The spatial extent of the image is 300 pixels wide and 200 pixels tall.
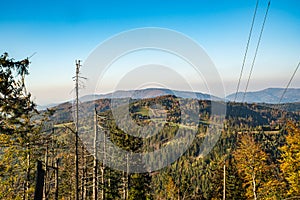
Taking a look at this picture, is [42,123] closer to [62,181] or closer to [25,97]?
[25,97]

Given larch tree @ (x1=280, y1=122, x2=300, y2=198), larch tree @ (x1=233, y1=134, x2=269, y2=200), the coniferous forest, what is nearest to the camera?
the coniferous forest

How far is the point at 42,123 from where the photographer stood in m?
19.4

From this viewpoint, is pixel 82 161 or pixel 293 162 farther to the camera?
pixel 82 161

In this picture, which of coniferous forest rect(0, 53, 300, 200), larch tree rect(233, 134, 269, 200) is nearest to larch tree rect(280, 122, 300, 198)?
coniferous forest rect(0, 53, 300, 200)

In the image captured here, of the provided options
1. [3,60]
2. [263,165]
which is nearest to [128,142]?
[263,165]

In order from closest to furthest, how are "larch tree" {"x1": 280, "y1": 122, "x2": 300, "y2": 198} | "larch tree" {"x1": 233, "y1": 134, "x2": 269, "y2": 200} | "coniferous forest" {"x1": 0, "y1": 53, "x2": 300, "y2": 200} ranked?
"coniferous forest" {"x1": 0, "y1": 53, "x2": 300, "y2": 200}, "larch tree" {"x1": 280, "y1": 122, "x2": 300, "y2": 198}, "larch tree" {"x1": 233, "y1": 134, "x2": 269, "y2": 200}

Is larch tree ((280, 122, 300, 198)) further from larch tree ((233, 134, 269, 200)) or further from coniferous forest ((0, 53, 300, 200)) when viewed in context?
larch tree ((233, 134, 269, 200))

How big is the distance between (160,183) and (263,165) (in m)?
77.3

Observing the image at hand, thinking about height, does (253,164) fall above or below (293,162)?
below

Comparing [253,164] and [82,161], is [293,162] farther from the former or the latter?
[82,161]

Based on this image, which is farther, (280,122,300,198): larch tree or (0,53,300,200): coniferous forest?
(280,122,300,198): larch tree

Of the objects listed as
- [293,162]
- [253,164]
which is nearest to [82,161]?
[253,164]

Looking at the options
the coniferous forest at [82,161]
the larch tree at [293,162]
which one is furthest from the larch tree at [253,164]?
the larch tree at [293,162]

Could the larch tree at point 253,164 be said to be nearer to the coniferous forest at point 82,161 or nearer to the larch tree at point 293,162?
the coniferous forest at point 82,161
